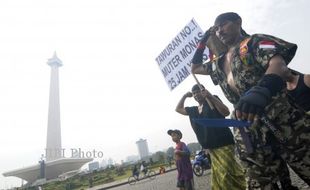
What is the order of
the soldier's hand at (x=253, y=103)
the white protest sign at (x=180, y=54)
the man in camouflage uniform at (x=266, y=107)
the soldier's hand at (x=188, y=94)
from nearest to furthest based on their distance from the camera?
the soldier's hand at (x=253, y=103) < the man in camouflage uniform at (x=266, y=107) < the soldier's hand at (x=188, y=94) < the white protest sign at (x=180, y=54)

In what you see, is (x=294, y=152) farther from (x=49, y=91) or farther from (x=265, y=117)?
(x=49, y=91)

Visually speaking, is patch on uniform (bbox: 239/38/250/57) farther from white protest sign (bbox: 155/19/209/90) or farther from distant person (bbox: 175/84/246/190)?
white protest sign (bbox: 155/19/209/90)

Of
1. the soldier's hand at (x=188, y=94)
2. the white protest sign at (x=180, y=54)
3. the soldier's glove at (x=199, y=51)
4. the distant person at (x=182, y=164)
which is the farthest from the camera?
the distant person at (x=182, y=164)

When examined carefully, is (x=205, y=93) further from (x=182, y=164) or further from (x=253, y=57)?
(x=182, y=164)

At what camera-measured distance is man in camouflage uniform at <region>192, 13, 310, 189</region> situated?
2.23 m

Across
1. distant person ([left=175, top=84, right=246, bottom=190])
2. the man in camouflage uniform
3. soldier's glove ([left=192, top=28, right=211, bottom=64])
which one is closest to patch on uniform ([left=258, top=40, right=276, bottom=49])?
the man in camouflage uniform

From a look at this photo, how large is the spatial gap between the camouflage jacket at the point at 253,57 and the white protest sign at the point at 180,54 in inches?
106

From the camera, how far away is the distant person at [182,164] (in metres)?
6.46

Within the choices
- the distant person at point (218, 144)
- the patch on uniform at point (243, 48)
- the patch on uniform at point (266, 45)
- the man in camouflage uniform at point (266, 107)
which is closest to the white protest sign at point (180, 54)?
the distant person at point (218, 144)

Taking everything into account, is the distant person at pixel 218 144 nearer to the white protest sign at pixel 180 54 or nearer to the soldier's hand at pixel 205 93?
the soldier's hand at pixel 205 93

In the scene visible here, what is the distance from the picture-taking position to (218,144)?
4.38 meters

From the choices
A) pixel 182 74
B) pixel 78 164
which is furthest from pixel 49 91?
pixel 182 74

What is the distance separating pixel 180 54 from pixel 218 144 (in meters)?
1.87

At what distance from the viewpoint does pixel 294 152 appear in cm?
229
